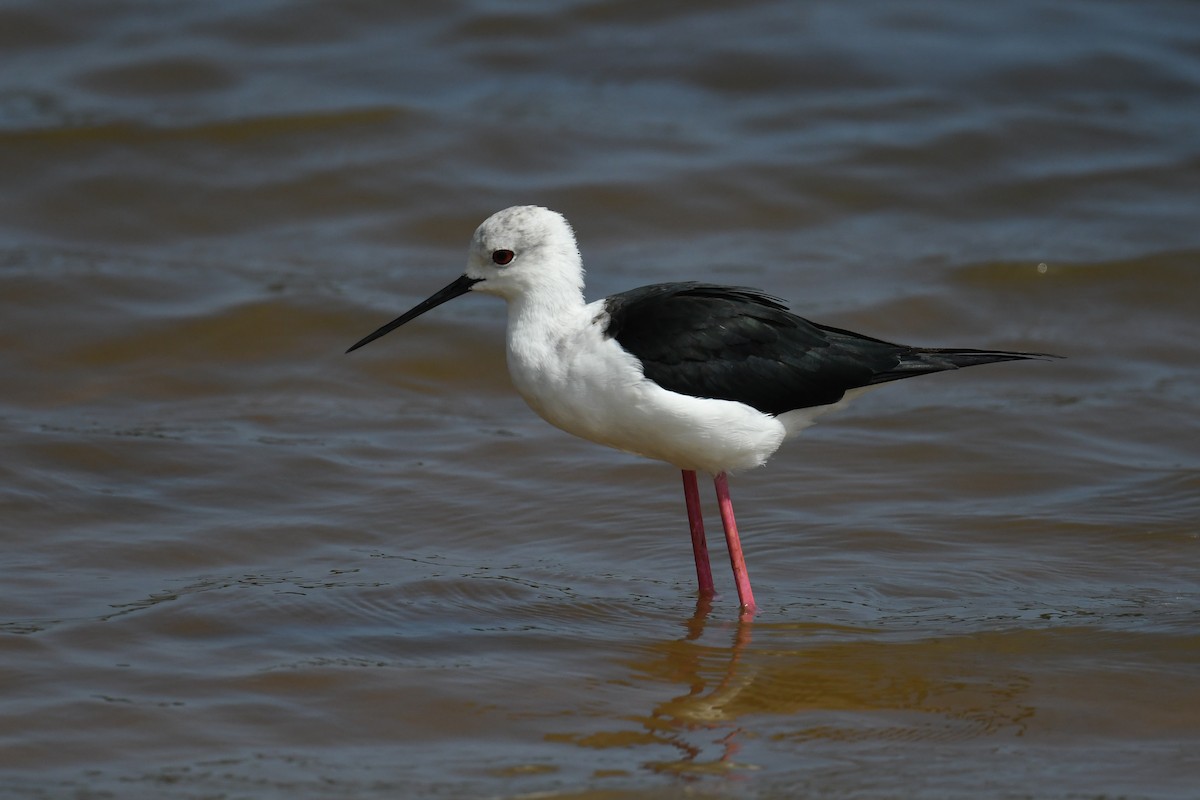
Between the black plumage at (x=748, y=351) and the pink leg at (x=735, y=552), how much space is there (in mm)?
384

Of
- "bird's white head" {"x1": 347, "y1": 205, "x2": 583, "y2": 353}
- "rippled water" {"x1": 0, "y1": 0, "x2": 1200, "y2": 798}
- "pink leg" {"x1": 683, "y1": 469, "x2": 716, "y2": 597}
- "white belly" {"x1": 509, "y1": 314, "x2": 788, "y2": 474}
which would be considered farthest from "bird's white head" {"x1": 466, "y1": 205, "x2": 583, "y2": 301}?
"rippled water" {"x1": 0, "y1": 0, "x2": 1200, "y2": 798}

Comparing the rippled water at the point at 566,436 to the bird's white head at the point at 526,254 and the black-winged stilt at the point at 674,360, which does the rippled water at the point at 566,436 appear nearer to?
the black-winged stilt at the point at 674,360

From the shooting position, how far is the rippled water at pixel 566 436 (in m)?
4.70


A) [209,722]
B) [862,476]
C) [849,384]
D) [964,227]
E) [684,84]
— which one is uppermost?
[684,84]

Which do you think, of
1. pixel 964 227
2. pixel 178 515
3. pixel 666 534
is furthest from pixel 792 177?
pixel 178 515

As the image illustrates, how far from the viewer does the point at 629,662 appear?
520 centimetres

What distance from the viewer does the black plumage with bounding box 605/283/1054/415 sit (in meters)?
5.38

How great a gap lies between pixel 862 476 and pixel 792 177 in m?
4.19

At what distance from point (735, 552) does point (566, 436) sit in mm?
2155

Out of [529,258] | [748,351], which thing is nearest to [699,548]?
[748,351]

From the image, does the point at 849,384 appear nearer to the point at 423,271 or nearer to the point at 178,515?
the point at 178,515

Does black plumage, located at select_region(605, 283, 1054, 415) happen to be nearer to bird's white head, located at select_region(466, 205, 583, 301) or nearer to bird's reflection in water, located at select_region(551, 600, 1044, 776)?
bird's white head, located at select_region(466, 205, 583, 301)

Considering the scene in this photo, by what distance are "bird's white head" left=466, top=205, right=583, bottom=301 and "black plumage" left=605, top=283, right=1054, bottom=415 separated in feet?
0.67

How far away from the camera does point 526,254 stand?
555 centimetres
